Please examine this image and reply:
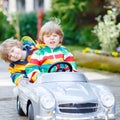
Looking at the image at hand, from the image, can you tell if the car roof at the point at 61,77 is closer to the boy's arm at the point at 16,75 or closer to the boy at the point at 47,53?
the boy at the point at 47,53

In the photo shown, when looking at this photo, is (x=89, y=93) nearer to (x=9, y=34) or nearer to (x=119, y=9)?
(x=119, y=9)

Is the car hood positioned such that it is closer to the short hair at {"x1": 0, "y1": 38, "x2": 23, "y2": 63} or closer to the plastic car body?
the plastic car body

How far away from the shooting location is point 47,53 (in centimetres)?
745

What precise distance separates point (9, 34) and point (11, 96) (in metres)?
19.8

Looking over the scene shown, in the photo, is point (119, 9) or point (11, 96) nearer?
point (11, 96)

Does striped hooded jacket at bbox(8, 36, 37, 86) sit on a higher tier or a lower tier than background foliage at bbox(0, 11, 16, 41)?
higher

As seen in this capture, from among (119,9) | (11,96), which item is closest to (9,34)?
(119,9)

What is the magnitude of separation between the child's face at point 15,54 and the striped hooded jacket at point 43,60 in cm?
47

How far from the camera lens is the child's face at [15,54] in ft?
A: 25.8

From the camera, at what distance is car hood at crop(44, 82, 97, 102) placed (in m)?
6.40

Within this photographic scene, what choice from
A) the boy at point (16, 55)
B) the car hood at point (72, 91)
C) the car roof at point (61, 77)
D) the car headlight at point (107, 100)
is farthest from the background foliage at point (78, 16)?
the car headlight at point (107, 100)

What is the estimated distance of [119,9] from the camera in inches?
679

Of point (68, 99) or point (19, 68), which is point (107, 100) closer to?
point (68, 99)

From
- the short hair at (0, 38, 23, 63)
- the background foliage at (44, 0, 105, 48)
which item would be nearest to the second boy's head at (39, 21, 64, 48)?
the short hair at (0, 38, 23, 63)
